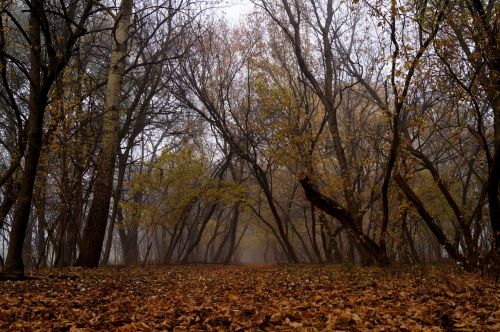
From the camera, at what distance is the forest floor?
344 cm

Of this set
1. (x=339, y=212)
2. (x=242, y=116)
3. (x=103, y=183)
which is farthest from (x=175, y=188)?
(x=339, y=212)

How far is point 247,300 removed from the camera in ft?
15.9

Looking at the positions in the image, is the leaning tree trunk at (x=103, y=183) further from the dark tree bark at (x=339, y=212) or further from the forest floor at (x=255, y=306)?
the dark tree bark at (x=339, y=212)

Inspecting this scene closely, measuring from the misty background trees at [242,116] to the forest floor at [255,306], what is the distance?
1497mm

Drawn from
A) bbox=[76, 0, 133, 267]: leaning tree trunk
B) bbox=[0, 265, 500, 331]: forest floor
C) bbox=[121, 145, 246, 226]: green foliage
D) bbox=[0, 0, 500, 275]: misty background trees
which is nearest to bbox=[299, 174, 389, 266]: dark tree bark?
bbox=[0, 0, 500, 275]: misty background trees

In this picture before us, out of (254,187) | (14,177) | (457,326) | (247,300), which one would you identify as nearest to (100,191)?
(14,177)

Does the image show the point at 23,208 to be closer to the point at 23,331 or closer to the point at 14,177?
the point at 23,331

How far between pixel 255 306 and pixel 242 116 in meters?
13.4

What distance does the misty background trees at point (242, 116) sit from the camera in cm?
673

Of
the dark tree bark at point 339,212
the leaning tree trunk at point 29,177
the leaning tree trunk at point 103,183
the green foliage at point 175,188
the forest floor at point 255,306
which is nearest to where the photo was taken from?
the forest floor at point 255,306

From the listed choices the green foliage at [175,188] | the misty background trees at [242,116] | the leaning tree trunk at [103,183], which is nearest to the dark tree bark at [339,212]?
the misty background trees at [242,116]

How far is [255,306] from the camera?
4.37 meters

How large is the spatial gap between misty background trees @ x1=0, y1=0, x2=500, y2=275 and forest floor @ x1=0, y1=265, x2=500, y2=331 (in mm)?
1497

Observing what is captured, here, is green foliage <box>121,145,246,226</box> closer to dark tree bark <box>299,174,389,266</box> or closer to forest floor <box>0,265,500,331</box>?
dark tree bark <box>299,174,389,266</box>
